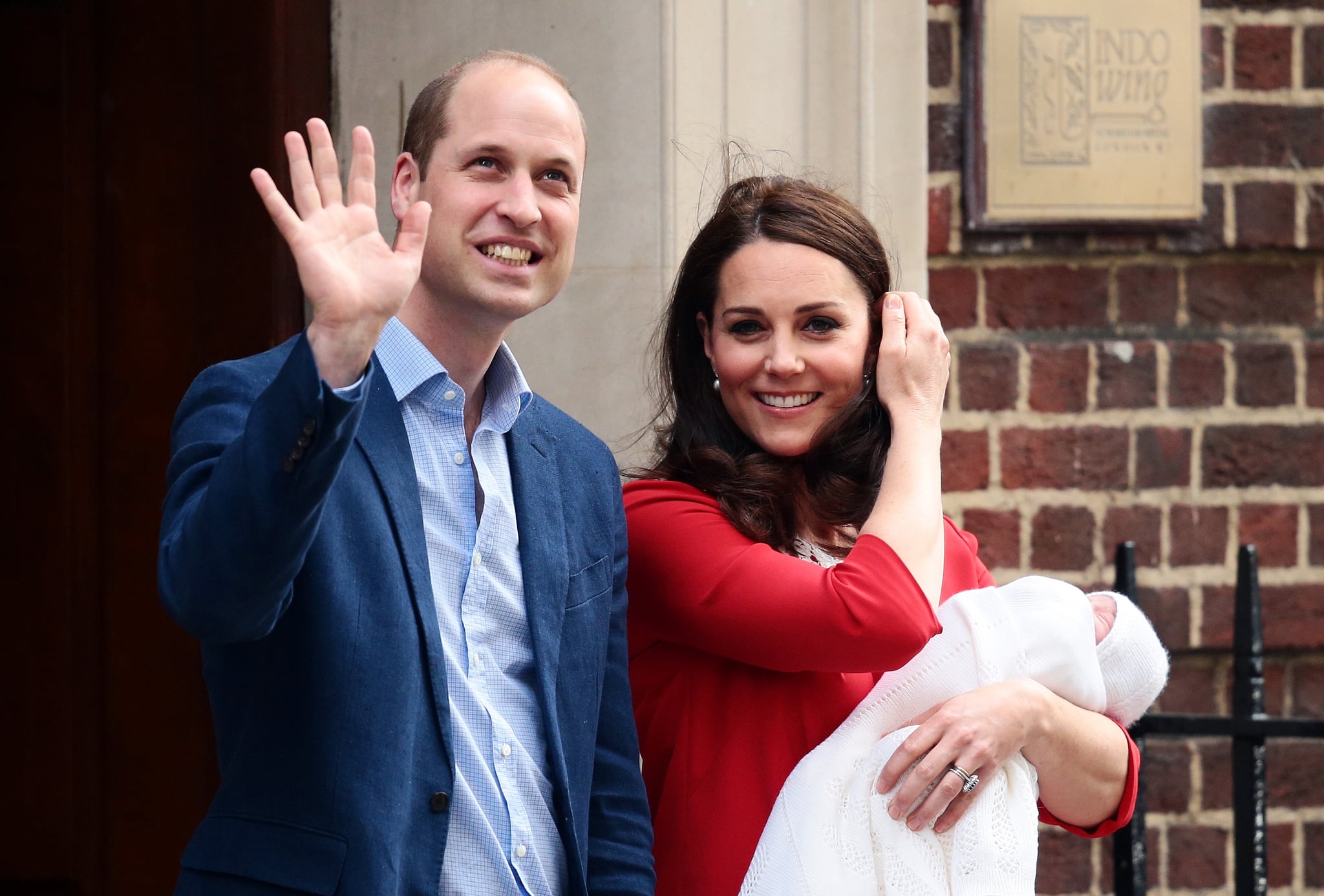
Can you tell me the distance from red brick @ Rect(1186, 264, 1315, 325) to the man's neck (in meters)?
1.86

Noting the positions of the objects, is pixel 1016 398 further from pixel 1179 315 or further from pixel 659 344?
pixel 659 344

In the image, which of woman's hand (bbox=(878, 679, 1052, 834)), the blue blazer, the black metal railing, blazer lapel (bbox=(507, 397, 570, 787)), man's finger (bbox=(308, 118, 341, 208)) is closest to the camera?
the blue blazer

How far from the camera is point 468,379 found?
187 centimetres

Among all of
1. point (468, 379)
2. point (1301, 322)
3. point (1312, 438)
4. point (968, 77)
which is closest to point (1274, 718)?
point (1312, 438)

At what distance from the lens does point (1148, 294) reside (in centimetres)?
308

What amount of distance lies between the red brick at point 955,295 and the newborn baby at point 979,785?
1025 millimetres

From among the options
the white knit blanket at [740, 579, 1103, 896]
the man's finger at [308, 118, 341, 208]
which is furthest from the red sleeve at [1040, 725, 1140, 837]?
the man's finger at [308, 118, 341, 208]

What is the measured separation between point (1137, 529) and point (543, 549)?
1.69m

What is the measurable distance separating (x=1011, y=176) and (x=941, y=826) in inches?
62.3

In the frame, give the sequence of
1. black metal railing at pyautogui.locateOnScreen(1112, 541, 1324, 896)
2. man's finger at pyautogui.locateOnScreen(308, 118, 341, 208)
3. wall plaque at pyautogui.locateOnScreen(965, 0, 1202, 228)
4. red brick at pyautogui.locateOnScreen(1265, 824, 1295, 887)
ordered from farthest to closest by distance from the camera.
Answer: red brick at pyautogui.locateOnScreen(1265, 824, 1295, 887)
wall plaque at pyautogui.locateOnScreen(965, 0, 1202, 228)
black metal railing at pyautogui.locateOnScreen(1112, 541, 1324, 896)
man's finger at pyautogui.locateOnScreen(308, 118, 341, 208)

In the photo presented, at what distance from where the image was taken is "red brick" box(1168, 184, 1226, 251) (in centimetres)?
307

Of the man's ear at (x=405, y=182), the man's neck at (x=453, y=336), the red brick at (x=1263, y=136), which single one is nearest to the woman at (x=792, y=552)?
the man's neck at (x=453, y=336)

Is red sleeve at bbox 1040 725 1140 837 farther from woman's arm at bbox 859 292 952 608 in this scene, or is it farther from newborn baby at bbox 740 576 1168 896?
woman's arm at bbox 859 292 952 608

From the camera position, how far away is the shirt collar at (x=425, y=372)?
1.78 m
